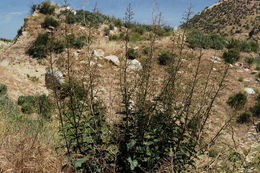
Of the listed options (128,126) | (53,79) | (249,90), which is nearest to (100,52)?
(249,90)

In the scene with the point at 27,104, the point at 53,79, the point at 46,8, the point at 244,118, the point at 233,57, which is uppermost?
the point at 46,8

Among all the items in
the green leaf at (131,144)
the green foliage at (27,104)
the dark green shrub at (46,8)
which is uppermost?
the dark green shrub at (46,8)

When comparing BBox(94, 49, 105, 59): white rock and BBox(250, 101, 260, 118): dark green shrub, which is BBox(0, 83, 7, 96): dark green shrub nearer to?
BBox(94, 49, 105, 59): white rock

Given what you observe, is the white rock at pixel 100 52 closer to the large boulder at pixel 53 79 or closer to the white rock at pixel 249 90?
the large boulder at pixel 53 79

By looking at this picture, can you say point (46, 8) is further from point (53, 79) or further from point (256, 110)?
point (53, 79)

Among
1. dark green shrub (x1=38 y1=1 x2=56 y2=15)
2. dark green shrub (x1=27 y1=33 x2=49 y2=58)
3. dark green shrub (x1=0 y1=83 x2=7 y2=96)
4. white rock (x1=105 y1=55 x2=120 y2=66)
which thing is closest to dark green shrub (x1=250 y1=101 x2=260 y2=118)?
white rock (x1=105 y1=55 x2=120 y2=66)

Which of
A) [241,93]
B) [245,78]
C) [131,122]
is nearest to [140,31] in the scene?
[245,78]

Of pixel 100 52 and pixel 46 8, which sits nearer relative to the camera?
pixel 100 52

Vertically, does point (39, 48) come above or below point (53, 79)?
above

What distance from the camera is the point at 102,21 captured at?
18469mm

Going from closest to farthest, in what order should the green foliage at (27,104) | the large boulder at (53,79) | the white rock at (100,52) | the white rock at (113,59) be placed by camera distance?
the large boulder at (53,79) → the green foliage at (27,104) → the white rock at (113,59) → the white rock at (100,52)

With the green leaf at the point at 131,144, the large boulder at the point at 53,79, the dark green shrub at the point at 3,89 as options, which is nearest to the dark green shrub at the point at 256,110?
the large boulder at the point at 53,79

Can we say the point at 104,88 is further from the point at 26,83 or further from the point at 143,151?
the point at 143,151

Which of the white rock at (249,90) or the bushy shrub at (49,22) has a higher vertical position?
the bushy shrub at (49,22)
